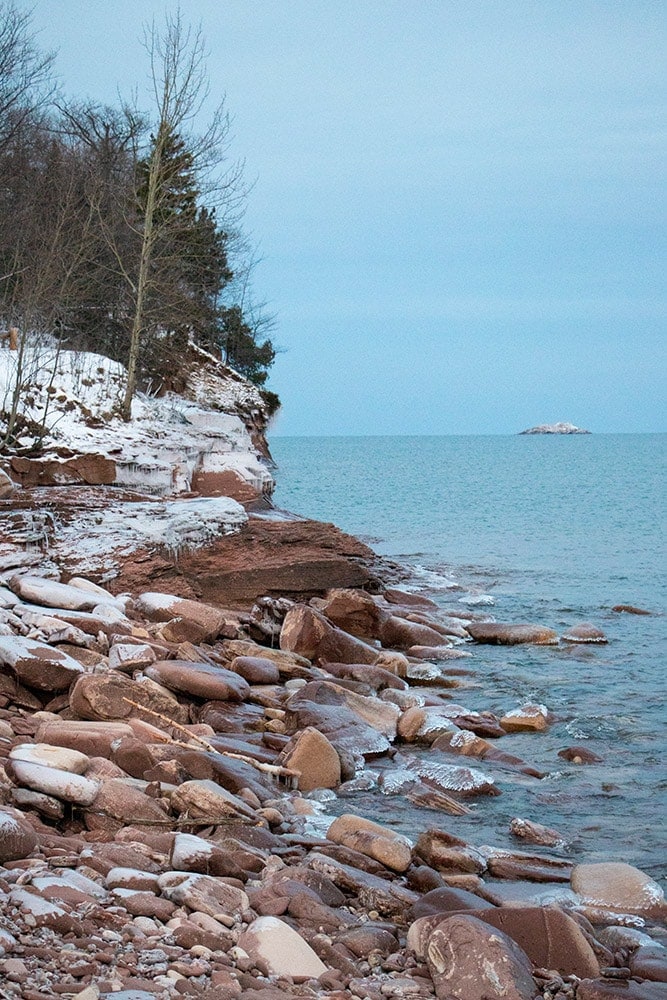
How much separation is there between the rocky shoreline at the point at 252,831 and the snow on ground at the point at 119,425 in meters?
4.42

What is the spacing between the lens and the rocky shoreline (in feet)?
11.4

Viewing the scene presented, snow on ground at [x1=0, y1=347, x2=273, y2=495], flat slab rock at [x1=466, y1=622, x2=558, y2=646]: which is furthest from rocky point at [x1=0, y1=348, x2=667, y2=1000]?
snow on ground at [x1=0, y1=347, x2=273, y2=495]

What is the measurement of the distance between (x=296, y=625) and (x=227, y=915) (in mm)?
6484

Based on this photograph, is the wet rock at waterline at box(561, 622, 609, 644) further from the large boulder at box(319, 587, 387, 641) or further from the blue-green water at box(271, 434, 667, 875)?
the large boulder at box(319, 587, 387, 641)

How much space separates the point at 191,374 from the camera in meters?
27.5

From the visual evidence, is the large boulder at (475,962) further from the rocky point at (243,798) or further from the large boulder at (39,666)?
the large boulder at (39,666)

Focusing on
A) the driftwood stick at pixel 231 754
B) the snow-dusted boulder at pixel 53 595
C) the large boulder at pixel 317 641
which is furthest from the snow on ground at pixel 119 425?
the driftwood stick at pixel 231 754

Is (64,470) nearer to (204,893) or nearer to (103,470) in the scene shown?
(103,470)

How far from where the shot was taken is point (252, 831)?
16.8 ft

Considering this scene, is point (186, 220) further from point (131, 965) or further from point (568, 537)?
point (131, 965)

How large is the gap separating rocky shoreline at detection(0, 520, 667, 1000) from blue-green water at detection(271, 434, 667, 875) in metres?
0.29

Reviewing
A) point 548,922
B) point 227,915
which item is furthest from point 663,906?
Result: point 227,915

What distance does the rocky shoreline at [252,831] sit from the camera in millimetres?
3477

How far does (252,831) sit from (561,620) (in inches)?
402
